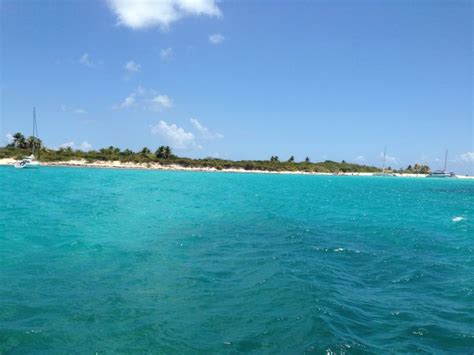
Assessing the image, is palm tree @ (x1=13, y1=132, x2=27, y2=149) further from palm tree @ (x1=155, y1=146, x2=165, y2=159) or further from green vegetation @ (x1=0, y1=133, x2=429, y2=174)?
palm tree @ (x1=155, y1=146, x2=165, y2=159)

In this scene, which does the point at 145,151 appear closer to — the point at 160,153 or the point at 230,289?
the point at 160,153

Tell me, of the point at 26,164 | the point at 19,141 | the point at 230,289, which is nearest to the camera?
the point at 230,289

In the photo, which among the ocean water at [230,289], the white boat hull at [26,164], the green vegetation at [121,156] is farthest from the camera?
the green vegetation at [121,156]

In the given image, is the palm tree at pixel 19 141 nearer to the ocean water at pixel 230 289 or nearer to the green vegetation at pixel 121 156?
the green vegetation at pixel 121 156

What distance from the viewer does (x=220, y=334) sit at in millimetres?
9328

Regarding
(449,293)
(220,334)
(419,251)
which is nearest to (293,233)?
(419,251)

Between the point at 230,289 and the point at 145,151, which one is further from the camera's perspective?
the point at 145,151

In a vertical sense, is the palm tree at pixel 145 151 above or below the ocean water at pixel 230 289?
above

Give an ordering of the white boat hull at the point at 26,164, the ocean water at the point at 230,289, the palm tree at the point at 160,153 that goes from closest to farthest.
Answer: the ocean water at the point at 230,289 → the white boat hull at the point at 26,164 → the palm tree at the point at 160,153

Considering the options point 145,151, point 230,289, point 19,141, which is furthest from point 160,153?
point 230,289

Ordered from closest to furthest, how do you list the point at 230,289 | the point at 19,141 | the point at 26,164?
the point at 230,289, the point at 26,164, the point at 19,141

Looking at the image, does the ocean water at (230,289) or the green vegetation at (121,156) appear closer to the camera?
the ocean water at (230,289)

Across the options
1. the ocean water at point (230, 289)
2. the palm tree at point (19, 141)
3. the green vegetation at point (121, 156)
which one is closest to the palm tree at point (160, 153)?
the green vegetation at point (121, 156)

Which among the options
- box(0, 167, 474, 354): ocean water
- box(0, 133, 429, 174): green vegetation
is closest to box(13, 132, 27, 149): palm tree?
box(0, 133, 429, 174): green vegetation
